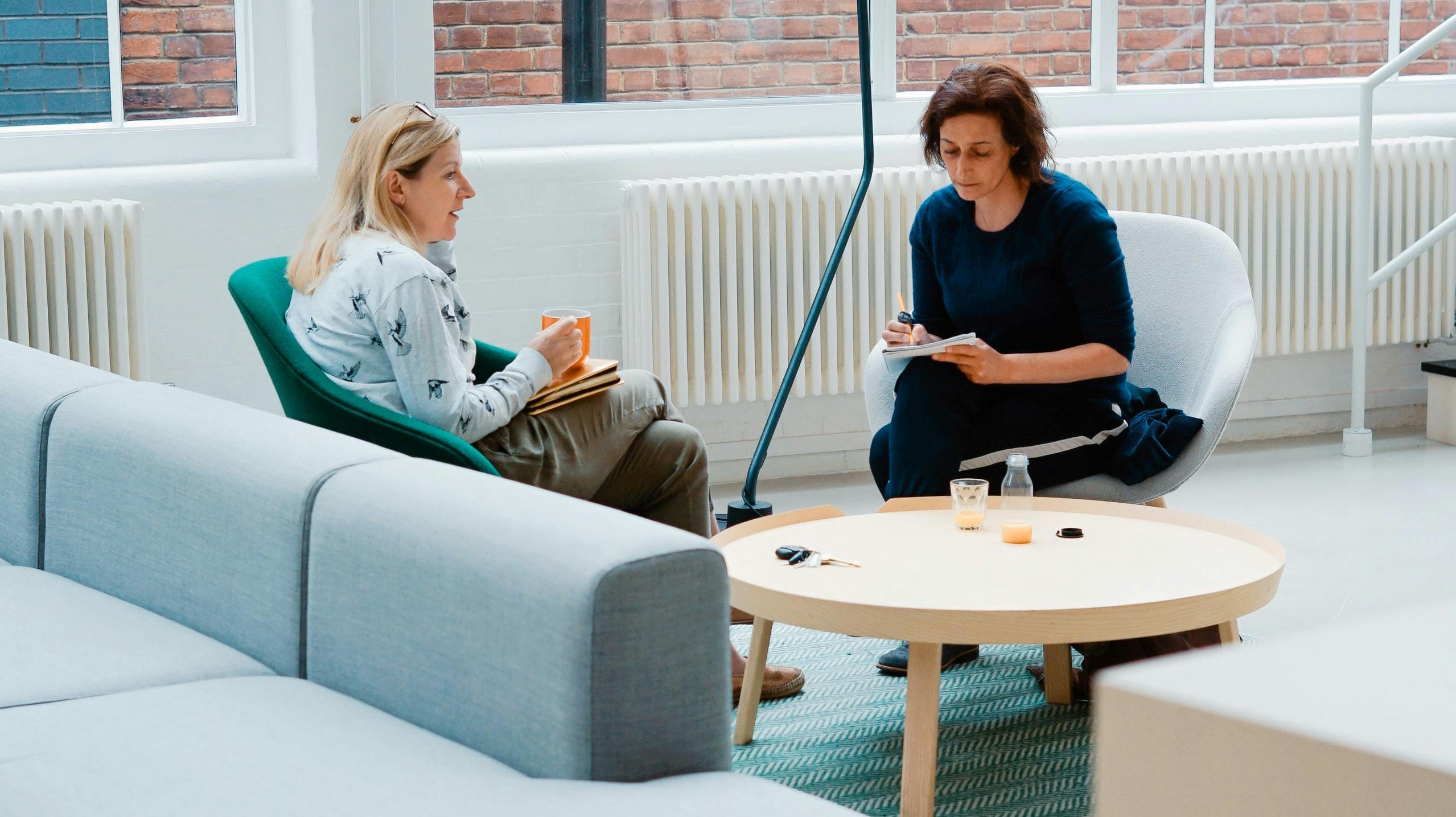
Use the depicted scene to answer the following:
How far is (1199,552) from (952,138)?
1000 millimetres

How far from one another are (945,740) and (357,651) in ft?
4.16

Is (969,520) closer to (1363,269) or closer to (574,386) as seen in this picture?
(574,386)

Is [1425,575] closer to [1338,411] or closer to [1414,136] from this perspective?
[1338,411]

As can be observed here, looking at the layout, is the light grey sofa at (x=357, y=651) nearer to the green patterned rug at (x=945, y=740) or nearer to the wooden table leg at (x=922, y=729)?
the wooden table leg at (x=922, y=729)

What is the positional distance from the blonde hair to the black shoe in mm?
1149

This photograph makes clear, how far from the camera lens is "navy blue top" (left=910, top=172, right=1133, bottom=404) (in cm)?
299

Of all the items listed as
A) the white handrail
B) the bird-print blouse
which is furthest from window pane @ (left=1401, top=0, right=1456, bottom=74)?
the bird-print blouse

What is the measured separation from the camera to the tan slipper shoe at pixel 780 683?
111 inches

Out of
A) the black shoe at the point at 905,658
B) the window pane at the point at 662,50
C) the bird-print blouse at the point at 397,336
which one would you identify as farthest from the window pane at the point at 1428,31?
the bird-print blouse at the point at 397,336

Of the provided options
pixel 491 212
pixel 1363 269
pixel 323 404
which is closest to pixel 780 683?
pixel 323 404

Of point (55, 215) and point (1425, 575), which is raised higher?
point (55, 215)

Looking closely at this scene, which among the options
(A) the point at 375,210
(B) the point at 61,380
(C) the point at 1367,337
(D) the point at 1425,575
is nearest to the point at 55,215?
(A) the point at 375,210

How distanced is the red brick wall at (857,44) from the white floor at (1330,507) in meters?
1.20

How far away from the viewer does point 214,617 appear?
71.6 inches
